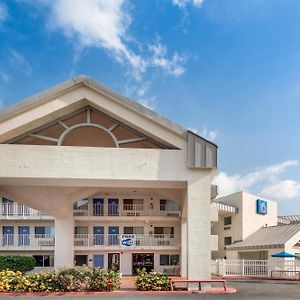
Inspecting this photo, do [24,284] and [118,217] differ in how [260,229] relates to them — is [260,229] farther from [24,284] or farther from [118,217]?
[24,284]

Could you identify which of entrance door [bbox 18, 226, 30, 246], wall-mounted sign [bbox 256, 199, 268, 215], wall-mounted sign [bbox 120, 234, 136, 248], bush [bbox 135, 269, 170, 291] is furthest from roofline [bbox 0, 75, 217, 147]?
wall-mounted sign [bbox 256, 199, 268, 215]

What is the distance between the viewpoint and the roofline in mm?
18594

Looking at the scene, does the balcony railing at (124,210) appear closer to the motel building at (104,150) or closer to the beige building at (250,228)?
the beige building at (250,228)

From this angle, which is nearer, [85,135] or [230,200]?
[85,135]

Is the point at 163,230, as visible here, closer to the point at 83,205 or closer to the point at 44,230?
the point at 83,205

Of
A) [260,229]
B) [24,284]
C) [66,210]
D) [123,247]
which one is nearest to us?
[24,284]

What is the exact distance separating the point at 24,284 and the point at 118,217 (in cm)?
2049

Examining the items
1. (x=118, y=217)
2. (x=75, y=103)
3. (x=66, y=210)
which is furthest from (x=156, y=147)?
(x=118, y=217)

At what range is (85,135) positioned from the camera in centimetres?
2014

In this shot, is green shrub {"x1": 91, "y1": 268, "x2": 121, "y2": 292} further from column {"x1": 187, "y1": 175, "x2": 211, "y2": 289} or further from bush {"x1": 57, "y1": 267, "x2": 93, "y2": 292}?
column {"x1": 187, "y1": 175, "x2": 211, "y2": 289}

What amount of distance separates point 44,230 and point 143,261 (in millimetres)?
11559

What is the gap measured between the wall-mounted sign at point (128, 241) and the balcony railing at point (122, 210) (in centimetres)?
208

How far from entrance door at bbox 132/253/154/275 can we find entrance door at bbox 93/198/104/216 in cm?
484

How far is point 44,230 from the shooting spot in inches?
1715
